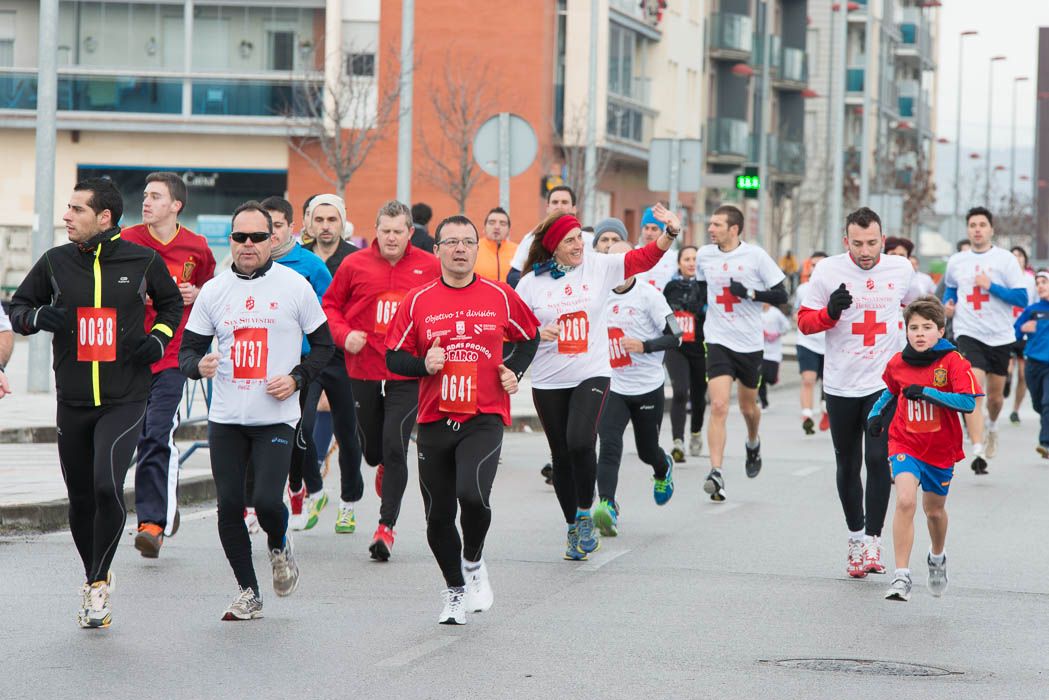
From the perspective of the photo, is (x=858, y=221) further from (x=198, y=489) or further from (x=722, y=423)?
(x=198, y=489)

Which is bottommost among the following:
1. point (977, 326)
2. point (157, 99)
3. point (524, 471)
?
point (524, 471)

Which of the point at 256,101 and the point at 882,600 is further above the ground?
the point at 256,101

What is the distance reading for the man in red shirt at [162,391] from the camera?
1049cm

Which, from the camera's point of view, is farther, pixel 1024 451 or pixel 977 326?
pixel 1024 451

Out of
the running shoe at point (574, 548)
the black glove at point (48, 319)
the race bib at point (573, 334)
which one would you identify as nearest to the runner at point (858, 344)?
the race bib at point (573, 334)

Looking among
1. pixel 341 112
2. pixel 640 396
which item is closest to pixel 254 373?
pixel 640 396

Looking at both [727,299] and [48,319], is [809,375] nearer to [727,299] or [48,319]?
[727,299]

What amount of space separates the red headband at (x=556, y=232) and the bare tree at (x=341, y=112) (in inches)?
1277

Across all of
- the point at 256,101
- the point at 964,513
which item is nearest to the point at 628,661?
the point at 964,513

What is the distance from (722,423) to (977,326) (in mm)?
4397

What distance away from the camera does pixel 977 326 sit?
691 inches

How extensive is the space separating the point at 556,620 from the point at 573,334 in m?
2.21

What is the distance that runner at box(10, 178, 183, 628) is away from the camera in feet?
27.8

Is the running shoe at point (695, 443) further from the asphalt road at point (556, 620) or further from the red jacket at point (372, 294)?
the red jacket at point (372, 294)
